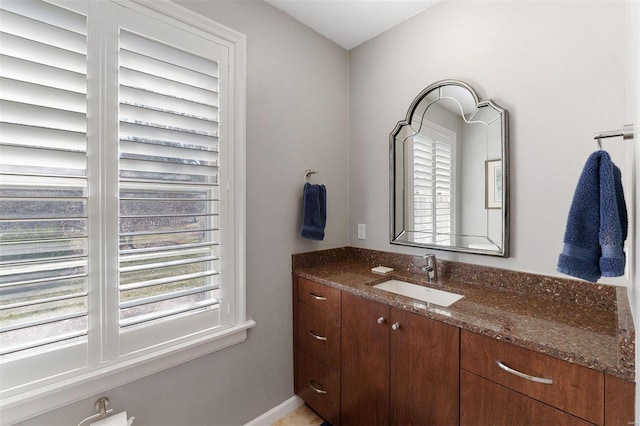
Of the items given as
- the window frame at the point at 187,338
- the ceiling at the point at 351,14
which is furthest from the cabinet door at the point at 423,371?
the ceiling at the point at 351,14

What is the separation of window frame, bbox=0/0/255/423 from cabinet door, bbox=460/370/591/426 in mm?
1128

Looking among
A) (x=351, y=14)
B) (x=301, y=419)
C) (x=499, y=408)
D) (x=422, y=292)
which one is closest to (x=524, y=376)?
(x=499, y=408)

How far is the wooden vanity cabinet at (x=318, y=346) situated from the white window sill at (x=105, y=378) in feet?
1.40

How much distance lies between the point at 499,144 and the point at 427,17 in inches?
37.9

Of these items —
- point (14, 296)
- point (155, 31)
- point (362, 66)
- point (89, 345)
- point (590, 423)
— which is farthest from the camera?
point (362, 66)

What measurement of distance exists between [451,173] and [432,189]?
152 mm

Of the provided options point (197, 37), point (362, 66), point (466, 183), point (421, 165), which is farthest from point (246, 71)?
point (466, 183)

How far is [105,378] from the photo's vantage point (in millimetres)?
1216

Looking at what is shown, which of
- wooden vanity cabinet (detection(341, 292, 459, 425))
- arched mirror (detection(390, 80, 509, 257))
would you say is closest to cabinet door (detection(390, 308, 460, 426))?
wooden vanity cabinet (detection(341, 292, 459, 425))

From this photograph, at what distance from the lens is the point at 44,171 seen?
1.09 metres

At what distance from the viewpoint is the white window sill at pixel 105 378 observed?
41.1 inches

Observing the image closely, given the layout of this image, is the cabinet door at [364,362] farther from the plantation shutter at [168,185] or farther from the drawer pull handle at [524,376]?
the plantation shutter at [168,185]

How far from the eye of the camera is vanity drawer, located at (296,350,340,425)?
166 centimetres

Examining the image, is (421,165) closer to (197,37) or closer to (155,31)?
(197,37)
